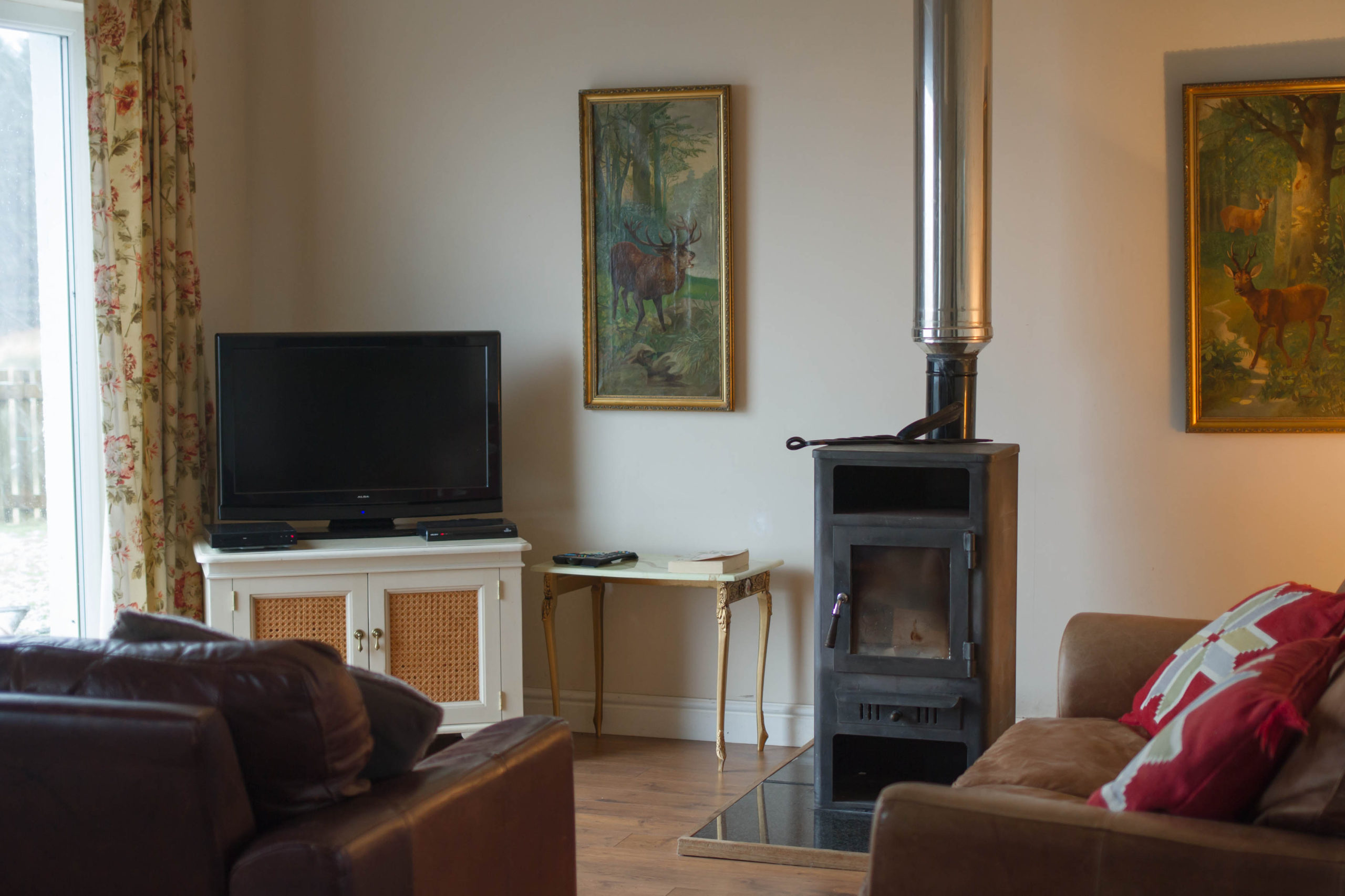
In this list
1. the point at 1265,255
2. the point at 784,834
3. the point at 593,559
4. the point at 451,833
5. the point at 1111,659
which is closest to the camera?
the point at 451,833

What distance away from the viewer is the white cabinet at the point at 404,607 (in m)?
3.70

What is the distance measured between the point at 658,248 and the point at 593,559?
1.07 metres

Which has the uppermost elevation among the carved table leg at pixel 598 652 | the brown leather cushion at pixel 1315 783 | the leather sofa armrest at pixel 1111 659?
the brown leather cushion at pixel 1315 783

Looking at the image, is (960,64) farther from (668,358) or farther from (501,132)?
(501,132)

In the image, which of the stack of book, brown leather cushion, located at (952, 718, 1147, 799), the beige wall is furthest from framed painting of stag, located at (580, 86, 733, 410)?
brown leather cushion, located at (952, 718, 1147, 799)

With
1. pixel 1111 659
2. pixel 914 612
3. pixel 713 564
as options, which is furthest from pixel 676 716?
pixel 1111 659

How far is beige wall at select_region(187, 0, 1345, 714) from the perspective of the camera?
3793mm

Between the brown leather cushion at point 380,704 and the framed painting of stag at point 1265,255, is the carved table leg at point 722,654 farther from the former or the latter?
the brown leather cushion at point 380,704

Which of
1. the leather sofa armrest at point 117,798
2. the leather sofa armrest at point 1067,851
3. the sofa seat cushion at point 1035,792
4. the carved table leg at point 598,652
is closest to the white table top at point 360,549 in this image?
the carved table leg at point 598,652

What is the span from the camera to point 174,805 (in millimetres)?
1461

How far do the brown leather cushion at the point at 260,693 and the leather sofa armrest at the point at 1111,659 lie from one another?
1.75 metres

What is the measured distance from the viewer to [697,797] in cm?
361

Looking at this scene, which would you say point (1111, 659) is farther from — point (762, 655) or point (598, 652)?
point (598, 652)

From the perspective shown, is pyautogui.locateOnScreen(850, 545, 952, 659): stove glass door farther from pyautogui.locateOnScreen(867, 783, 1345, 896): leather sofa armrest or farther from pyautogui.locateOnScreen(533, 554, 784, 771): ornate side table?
pyautogui.locateOnScreen(867, 783, 1345, 896): leather sofa armrest
